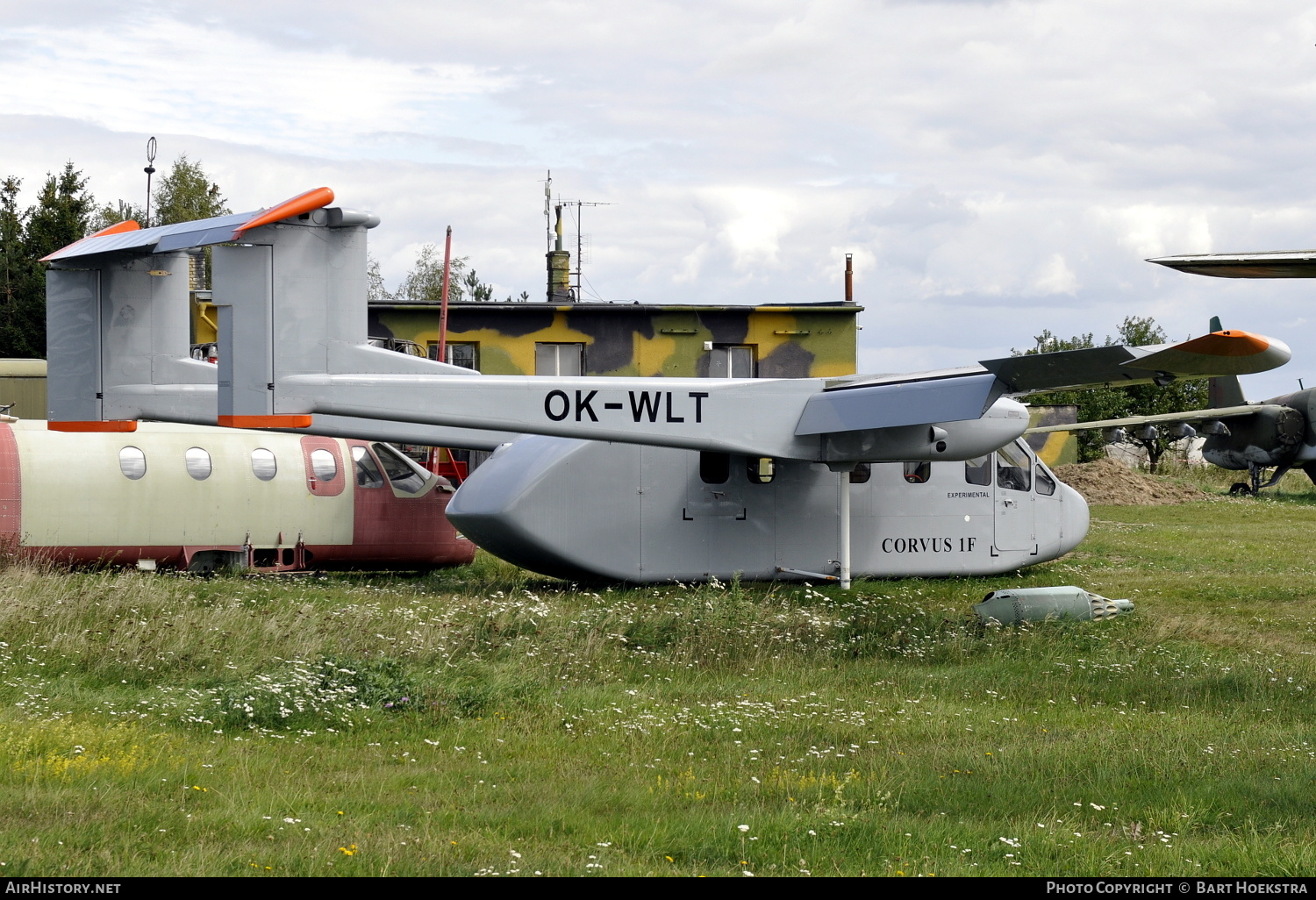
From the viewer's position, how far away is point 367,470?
21.0 meters

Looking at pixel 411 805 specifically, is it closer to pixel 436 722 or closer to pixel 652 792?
pixel 652 792

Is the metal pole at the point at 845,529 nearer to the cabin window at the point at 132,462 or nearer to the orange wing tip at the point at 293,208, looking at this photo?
the orange wing tip at the point at 293,208

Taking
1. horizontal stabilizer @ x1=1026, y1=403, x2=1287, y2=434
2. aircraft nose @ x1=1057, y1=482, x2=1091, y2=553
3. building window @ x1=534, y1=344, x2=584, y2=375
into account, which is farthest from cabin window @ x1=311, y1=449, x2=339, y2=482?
horizontal stabilizer @ x1=1026, y1=403, x2=1287, y2=434

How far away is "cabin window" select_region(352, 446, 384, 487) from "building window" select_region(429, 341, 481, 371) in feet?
38.1

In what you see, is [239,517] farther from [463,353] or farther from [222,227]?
[463,353]

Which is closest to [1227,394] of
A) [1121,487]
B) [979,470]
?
[1121,487]

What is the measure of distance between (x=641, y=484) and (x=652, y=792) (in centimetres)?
1013

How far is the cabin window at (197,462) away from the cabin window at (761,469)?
27.6ft

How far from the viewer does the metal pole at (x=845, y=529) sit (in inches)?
698

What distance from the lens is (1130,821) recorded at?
725 centimetres

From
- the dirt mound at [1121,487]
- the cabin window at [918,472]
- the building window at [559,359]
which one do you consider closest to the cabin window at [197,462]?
the cabin window at [918,472]

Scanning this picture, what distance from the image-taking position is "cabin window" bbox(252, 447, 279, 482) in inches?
790

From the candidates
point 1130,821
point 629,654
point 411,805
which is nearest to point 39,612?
point 629,654

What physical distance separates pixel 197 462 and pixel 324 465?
1.97 meters
